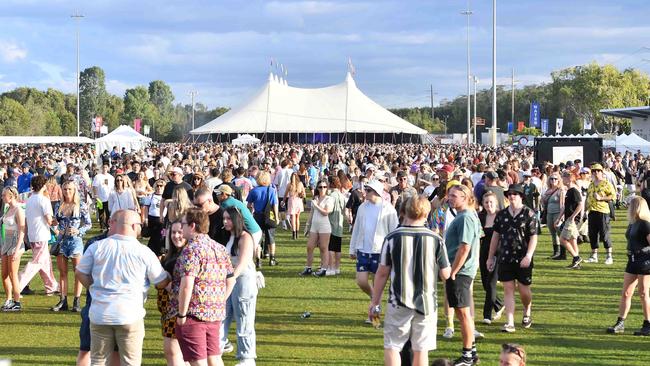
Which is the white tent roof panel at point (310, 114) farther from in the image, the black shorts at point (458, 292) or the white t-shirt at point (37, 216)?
the black shorts at point (458, 292)

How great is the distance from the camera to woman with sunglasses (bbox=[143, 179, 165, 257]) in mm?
12023

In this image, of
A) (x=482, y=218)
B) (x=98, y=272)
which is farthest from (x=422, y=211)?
(x=482, y=218)

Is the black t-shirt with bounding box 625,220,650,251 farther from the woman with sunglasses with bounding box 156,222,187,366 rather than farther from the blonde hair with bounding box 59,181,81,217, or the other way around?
the blonde hair with bounding box 59,181,81,217

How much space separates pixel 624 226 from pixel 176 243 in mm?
16261

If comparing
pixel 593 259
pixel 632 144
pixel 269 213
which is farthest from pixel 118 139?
pixel 593 259

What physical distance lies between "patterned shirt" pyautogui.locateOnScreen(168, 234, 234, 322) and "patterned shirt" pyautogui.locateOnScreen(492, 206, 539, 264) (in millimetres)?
3718

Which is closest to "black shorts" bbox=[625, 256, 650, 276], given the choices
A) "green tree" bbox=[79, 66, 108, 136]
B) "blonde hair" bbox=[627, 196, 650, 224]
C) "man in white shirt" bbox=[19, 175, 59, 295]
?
"blonde hair" bbox=[627, 196, 650, 224]

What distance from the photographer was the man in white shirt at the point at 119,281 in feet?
18.5

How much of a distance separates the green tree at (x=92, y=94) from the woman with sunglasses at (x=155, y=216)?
116 meters

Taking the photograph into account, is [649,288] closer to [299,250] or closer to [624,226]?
[299,250]

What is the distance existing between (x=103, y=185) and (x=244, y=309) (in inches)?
451

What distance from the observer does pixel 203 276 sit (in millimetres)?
5840

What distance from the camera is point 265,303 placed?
34.8 feet

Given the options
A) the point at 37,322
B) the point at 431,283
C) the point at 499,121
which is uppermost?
the point at 499,121
